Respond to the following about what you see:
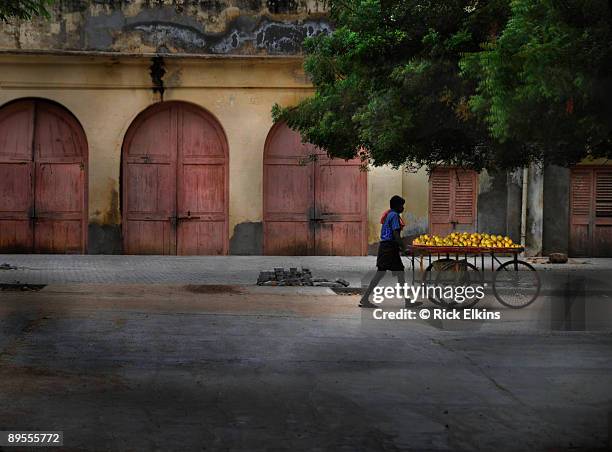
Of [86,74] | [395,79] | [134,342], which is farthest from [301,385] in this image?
[86,74]

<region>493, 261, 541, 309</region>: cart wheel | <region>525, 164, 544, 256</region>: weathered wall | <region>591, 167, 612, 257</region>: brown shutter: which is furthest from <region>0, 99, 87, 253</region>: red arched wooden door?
<region>591, 167, 612, 257</region>: brown shutter

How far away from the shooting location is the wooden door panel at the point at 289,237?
857 inches

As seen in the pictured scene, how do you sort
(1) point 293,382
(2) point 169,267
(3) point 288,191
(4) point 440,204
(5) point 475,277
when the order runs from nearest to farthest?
(1) point 293,382 < (5) point 475,277 < (2) point 169,267 < (3) point 288,191 < (4) point 440,204

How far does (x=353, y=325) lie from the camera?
10234 mm

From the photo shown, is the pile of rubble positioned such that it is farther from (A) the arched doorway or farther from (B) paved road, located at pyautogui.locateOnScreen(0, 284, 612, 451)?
(A) the arched doorway

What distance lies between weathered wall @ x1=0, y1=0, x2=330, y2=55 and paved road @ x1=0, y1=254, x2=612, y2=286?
5222 millimetres

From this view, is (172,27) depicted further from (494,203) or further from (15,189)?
(494,203)

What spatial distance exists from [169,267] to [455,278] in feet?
26.7

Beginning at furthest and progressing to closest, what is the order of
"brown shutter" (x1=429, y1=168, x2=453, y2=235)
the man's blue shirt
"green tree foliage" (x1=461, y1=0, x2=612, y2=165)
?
1. "brown shutter" (x1=429, y1=168, x2=453, y2=235)
2. the man's blue shirt
3. "green tree foliage" (x1=461, y1=0, x2=612, y2=165)

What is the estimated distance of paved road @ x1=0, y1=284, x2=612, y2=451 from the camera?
536 centimetres

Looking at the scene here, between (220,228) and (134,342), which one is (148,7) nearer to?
(220,228)

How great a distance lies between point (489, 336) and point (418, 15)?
712 centimetres

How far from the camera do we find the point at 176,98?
21562mm

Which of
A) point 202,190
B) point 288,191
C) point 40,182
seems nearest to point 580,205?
point 288,191
